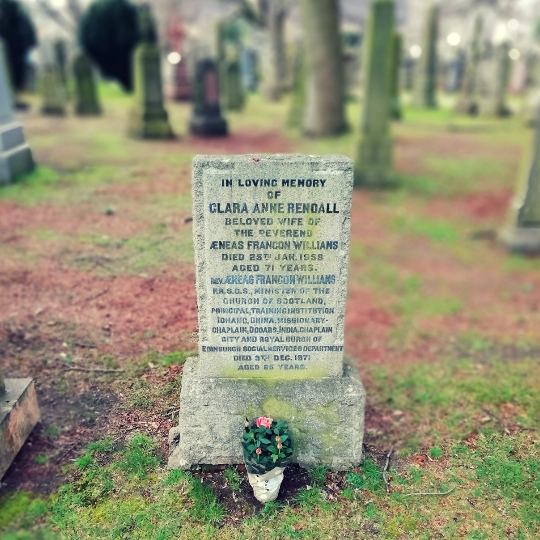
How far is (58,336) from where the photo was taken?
503 centimetres

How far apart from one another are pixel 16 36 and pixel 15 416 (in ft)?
71.3

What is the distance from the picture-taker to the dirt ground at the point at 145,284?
14.5 feet

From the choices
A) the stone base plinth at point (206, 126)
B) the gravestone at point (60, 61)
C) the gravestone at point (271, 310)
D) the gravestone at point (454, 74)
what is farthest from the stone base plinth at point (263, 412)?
the gravestone at point (454, 74)

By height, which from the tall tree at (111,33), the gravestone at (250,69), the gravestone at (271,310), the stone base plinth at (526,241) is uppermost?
the tall tree at (111,33)

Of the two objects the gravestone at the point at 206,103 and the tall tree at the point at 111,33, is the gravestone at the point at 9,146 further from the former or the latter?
the tall tree at the point at 111,33

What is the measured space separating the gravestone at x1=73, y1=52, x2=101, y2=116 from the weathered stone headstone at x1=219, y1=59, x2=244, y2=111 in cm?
524

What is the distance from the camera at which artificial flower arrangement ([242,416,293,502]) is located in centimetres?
367

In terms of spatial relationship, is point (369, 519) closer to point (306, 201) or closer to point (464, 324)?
point (306, 201)

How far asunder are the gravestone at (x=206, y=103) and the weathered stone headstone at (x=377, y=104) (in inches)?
190

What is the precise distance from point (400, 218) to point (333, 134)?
5.61 m

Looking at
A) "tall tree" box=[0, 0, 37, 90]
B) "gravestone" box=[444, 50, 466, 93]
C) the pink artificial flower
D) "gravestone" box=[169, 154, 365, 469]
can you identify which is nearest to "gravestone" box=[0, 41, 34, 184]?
"gravestone" box=[169, 154, 365, 469]

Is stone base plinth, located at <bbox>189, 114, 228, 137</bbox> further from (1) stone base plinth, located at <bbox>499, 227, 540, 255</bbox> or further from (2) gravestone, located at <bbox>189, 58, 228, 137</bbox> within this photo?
(1) stone base plinth, located at <bbox>499, 227, 540, 255</bbox>

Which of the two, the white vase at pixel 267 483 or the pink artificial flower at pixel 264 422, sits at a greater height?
the pink artificial flower at pixel 264 422

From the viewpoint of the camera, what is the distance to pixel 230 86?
20891 mm
